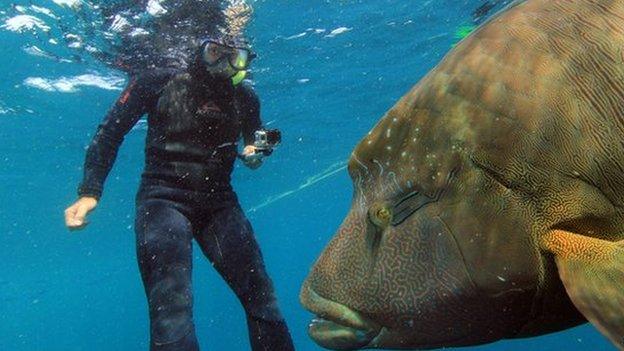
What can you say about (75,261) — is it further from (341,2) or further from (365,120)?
(341,2)

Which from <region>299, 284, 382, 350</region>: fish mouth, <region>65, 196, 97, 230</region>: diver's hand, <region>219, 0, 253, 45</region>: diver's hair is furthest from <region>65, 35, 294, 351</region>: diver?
<region>219, 0, 253, 45</region>: diver's hair

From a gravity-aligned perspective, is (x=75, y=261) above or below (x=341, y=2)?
below

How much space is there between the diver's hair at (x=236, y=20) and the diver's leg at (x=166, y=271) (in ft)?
21.5

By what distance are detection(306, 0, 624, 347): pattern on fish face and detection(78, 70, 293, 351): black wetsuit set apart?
270 cm

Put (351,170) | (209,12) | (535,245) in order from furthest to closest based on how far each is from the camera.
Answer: (209,12) → (351,170) → (535,245)

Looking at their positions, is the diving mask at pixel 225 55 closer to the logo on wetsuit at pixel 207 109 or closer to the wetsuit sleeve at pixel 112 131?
the logo on wetsuit at pixel 207 109

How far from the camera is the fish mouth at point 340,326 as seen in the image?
2.00 meters

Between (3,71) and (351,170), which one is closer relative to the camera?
(351,170)

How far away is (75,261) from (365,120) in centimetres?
3097

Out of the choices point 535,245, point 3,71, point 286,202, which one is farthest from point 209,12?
point 286,202

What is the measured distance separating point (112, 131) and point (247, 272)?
83.5 inches

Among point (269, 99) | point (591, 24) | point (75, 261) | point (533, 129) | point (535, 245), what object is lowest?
point (75, 261)

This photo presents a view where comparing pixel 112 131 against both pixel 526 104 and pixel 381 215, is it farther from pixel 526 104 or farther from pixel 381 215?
pixel 526 104

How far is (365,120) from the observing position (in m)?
24.1
